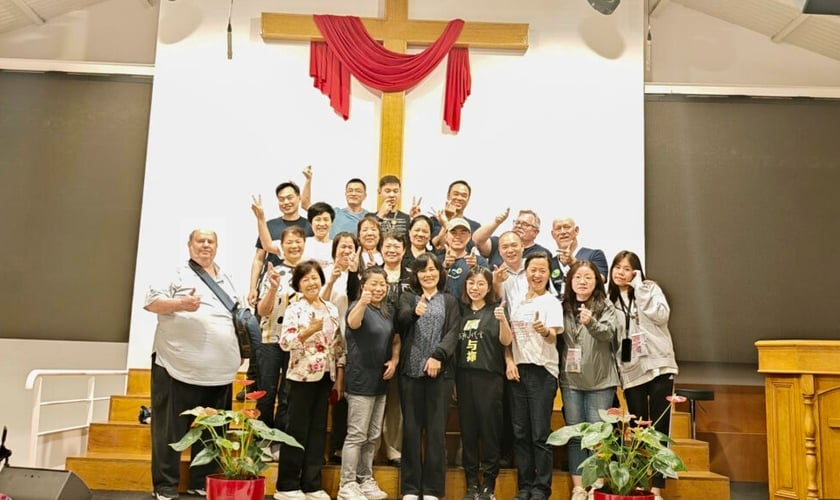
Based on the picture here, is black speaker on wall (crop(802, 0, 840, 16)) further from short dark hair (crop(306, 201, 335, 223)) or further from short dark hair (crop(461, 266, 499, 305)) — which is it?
short dark hair (crop(306, 201, 335, 223))

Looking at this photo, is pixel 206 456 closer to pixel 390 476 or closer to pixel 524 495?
pixel 390 476

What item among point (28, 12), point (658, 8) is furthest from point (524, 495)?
point (28, 12)

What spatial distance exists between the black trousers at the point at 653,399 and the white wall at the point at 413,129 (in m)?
1.86

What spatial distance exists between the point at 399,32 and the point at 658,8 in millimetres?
1955

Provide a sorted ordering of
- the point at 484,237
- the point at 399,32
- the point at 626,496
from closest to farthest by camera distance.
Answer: the point at 626,496 < the point at 484,237 < the point at 399,32

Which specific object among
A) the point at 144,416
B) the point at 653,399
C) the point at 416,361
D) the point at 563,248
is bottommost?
the point at 144,416

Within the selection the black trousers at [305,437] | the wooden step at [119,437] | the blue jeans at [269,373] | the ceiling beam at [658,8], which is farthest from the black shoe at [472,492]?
the ceiling beam at [658,8]

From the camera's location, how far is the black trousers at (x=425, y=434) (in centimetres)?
348

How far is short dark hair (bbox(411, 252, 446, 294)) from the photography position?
3.68m

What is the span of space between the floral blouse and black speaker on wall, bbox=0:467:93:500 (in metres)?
0.96

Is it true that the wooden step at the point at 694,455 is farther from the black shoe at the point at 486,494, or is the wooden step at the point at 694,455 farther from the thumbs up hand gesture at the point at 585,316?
the black shoe at the point at 486,494

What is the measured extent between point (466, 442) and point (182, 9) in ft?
12.5

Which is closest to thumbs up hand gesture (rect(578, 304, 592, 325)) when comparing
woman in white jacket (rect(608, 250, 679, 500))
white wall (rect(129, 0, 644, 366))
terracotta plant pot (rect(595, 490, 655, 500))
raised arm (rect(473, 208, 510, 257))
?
woman in white jacket (rect(608, 250, 679, 500))

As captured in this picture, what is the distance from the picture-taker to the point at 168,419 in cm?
341
